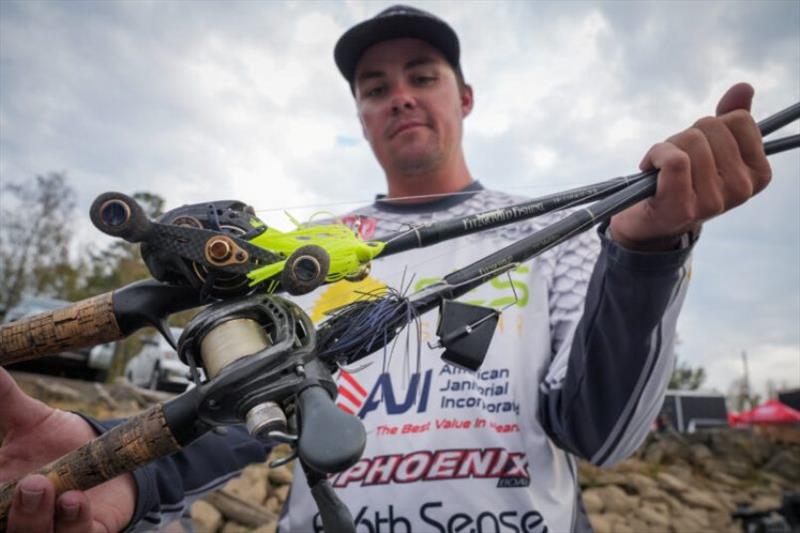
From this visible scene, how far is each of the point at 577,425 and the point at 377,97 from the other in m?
1.95

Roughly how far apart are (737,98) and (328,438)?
140 cm

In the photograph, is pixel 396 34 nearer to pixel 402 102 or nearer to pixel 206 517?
pixel 402 102

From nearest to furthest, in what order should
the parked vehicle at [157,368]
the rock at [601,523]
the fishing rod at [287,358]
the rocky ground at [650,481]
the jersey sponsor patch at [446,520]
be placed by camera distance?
1. the fishing rod at [287,358]
2. the jersey sponsor patch at [446,520]
3. the rocky ground at [650,481]
4. the rock at [601,523]
5. the parked vehicle at [157,368]

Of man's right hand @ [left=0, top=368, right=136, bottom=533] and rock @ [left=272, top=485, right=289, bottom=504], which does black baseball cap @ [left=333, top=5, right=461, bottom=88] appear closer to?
man's right hand @ [left=0, top=368, right=136, bottom=533]

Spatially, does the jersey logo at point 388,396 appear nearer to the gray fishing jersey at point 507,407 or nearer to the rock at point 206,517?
the gray fishing jersey at point 507,407

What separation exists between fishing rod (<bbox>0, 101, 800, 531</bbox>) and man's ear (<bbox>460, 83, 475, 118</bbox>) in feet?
6.90

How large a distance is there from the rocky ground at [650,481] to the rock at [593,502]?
0.8 inches

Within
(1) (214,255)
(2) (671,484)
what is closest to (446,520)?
(1) (214,255)

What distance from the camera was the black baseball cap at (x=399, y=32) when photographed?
9.66 feet

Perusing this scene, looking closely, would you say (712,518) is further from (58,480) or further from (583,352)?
(58,480)

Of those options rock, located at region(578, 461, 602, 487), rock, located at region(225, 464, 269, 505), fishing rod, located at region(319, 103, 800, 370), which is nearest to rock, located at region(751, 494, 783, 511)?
rock, located at region(578, 461, 602, 487)

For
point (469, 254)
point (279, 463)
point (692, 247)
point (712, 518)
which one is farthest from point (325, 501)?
point (712, 518)

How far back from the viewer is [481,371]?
8.01 ft

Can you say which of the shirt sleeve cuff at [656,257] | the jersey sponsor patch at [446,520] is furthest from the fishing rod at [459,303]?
the jersey sponsor patch at [446,520]
